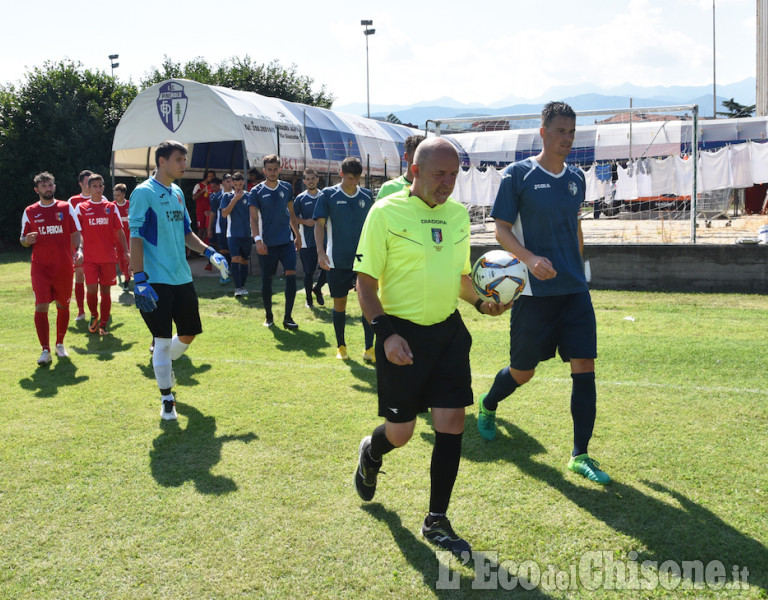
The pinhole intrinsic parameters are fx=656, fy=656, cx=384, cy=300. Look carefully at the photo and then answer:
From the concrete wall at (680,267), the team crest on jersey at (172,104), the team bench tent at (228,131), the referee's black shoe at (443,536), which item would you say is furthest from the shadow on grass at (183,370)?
the team crest on jersey at (172,104)

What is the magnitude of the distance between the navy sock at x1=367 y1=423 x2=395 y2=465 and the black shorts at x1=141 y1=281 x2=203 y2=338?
2.68m

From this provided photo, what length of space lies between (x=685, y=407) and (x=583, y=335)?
1928mm

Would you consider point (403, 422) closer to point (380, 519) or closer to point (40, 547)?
point (380, 519)

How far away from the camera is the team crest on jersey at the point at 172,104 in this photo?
16.7 metres

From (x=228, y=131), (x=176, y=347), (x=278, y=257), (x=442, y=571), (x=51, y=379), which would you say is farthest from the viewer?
(x=228, y=131)

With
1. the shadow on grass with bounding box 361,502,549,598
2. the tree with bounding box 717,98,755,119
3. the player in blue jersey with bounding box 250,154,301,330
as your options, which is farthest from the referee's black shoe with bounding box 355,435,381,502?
the tree with bounding box 717,98,755,119

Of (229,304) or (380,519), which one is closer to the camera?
(380,519)

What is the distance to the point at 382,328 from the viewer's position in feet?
10.7

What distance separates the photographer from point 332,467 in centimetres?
455

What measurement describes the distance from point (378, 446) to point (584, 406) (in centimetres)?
147

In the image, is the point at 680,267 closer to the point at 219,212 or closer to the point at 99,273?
the point at 99,273

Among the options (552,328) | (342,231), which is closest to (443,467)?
(552,328)

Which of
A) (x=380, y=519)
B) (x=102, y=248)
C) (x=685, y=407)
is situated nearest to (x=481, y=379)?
(x=685, y=407)

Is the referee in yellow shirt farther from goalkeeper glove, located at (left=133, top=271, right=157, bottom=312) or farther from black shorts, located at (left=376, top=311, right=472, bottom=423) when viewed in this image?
goalkeeper glove, located at (left=133, top=271, right=157, bottom=312)
